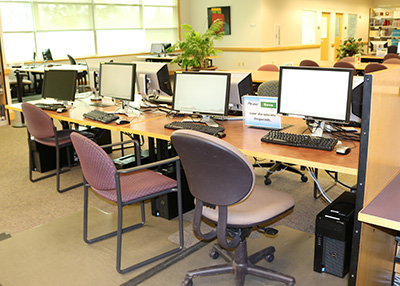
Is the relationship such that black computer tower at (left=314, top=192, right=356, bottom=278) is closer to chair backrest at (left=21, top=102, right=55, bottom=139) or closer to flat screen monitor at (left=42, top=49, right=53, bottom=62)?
chair backrest at (left=21, top=102, right=55, bottom=139)

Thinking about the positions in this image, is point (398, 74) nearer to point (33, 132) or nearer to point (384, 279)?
point (384, 279)

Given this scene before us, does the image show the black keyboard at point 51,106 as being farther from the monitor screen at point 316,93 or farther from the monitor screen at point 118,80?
the monitor screen at point 316,93

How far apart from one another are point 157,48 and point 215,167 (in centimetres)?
915

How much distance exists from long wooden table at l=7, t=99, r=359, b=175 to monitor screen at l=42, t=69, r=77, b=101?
0.60 ft

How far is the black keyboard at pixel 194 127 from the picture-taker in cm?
289

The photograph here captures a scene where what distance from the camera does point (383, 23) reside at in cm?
1505

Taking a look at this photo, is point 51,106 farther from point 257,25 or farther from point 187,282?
point 257,25

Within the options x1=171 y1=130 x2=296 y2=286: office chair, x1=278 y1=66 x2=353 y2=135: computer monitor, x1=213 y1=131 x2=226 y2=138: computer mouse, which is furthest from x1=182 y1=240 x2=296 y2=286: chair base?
x1=278 y1=66 x2=353 y2=135: computer monitor

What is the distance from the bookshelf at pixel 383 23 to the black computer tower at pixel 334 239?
1359 cm

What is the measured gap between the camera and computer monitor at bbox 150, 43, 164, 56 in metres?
10.6

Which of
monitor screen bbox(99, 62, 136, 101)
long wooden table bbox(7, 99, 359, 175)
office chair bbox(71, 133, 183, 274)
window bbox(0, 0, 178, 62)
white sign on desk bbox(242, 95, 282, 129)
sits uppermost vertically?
window bbox(0, 0, 178, 62)

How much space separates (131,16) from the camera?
10953mm

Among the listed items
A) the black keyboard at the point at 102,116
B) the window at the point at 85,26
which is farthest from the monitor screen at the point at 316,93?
the window at the point at 85,26

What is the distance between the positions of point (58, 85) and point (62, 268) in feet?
7.68
